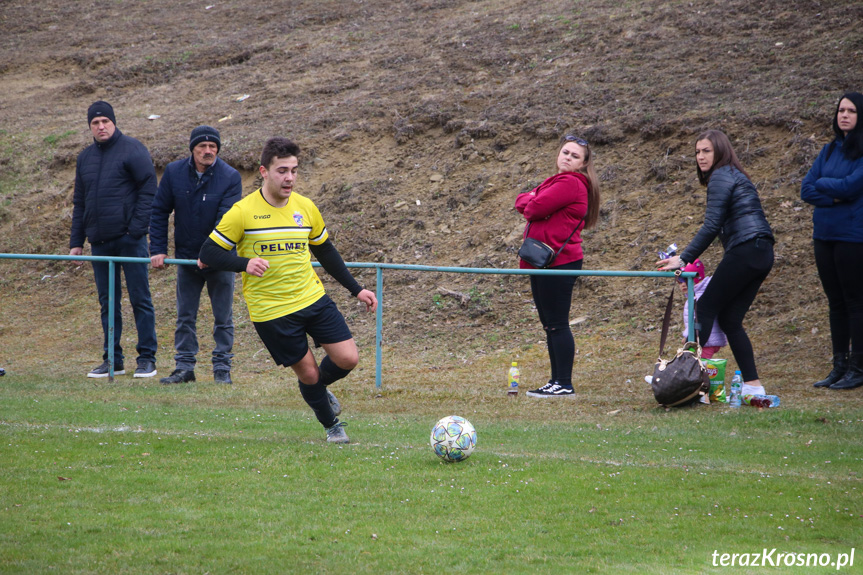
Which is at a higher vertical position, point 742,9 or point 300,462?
point 742,9

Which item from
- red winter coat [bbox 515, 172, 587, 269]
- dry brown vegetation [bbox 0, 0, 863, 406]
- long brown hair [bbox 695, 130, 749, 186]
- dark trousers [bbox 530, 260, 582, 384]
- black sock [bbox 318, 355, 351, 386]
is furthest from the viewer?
dry brown vegetation [bbox 0, 0, 863, 406]

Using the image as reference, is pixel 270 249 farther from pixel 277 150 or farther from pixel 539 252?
pixel 539 252

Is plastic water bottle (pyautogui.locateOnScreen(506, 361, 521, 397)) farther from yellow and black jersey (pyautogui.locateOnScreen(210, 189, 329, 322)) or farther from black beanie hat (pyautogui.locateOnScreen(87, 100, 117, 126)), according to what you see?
black beanie hat (pyautogui.locateOnScreen(87, 100, 117, 126))

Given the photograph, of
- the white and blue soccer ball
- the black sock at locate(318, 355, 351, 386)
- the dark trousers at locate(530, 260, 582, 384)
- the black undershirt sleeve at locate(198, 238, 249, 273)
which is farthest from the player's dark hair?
Answer: the dark trousers at locate(530, 260, 582, 384)

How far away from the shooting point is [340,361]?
21.4 ft

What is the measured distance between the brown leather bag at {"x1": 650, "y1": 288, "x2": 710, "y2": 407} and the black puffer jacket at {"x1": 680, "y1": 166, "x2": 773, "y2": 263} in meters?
0.90

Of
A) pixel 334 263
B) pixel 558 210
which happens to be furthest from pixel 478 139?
pixel 334 263

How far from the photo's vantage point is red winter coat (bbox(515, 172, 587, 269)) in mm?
8352

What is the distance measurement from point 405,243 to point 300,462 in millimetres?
8955

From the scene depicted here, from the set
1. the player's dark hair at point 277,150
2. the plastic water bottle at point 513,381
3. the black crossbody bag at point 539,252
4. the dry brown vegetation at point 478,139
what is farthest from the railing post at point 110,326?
the black crossbody bag at point 539,252

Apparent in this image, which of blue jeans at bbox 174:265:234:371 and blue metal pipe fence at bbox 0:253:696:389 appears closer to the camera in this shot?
blue metal pipe fence at bbox 0:253:696:389

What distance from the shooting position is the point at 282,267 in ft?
21.0

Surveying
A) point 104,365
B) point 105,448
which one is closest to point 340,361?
point 105,448

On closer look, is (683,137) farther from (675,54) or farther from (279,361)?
(279,361)
